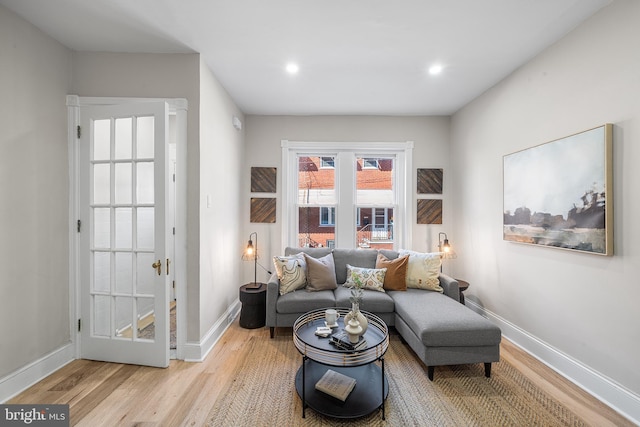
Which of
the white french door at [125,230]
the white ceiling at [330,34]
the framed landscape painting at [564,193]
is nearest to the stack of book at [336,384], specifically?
the white french door at [125,230]

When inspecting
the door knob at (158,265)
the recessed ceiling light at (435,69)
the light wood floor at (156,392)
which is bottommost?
the light wood floor at (156,392)

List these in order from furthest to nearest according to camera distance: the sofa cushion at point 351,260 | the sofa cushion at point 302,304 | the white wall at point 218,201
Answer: the sofa cushion at point 351,260
the sofa cushion at point 302,304
the white wall at point 218,201

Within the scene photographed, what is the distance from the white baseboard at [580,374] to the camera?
1.79 metres

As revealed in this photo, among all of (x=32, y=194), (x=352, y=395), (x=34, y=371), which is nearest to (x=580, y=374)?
(x=352, y=395)

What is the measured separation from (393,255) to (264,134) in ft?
8.00

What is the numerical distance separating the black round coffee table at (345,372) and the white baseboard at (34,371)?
1.97m

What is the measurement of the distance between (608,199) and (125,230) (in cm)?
371

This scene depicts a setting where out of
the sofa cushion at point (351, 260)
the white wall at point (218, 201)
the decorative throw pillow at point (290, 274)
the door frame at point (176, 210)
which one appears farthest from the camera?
the sofa cushion at point (351, 260)

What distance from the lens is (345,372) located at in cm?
220

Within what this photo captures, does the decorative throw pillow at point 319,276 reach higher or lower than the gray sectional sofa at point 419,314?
higher

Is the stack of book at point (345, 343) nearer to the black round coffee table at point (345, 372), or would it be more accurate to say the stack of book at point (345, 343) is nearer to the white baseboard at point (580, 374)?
the black round coffee table at point (345, 372)

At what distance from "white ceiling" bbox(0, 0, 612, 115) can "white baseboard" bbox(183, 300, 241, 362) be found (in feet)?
8.42

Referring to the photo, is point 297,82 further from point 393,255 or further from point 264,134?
point 393,255

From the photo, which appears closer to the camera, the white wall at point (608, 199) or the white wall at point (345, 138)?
the white wall at point (608, 199)
